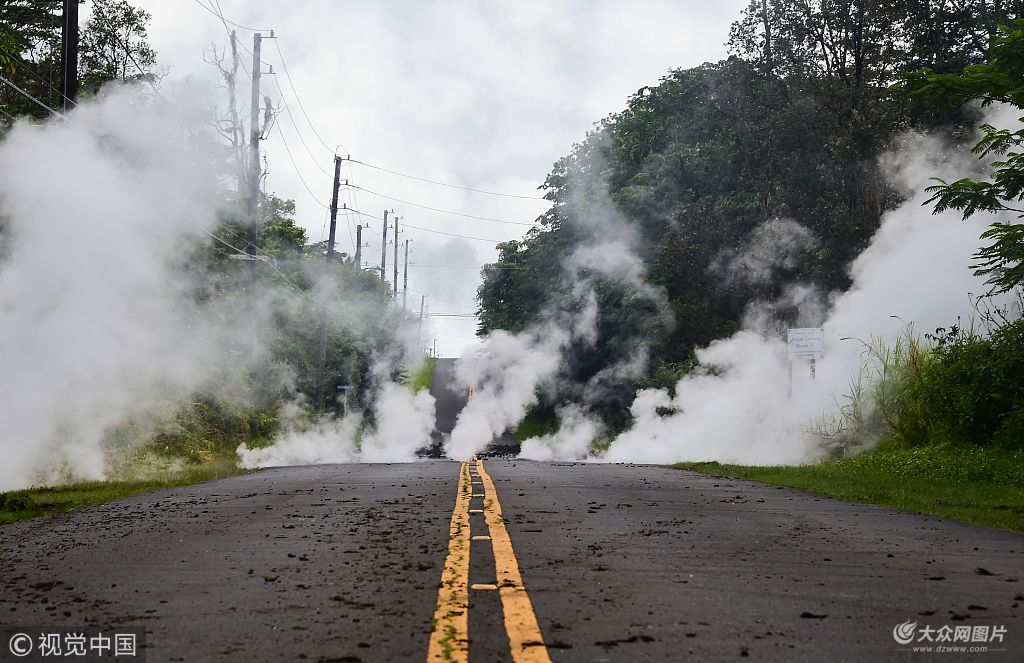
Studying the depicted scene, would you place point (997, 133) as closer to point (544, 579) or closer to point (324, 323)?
point (544, 579)

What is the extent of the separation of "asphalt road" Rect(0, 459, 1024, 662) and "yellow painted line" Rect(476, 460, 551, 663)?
51 millimetres

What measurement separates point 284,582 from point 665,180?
38381mm

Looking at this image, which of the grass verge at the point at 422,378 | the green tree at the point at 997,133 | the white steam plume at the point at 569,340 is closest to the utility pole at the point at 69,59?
the green tree at the point at 997,133

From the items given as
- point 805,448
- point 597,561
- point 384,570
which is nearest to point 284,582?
point 384,570

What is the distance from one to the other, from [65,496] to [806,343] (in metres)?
15.1

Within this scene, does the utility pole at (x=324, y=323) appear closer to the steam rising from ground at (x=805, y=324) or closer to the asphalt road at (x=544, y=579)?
the steam rising from ground at (x=805, y=324)

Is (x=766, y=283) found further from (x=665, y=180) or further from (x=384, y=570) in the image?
(x=384, y=570)

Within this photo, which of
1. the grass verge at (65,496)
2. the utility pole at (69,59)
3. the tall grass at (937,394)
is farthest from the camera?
the utility pole at (69,59)

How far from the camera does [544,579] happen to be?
6.48 meters

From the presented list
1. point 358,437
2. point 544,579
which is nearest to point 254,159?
point 358,437

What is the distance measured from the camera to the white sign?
889 inches

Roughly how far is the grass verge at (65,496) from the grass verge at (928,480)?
9630mm

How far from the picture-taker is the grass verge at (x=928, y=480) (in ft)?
37.7

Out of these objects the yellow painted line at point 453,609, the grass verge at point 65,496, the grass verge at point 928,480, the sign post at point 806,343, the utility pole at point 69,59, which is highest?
the utility pole at point 69,59
